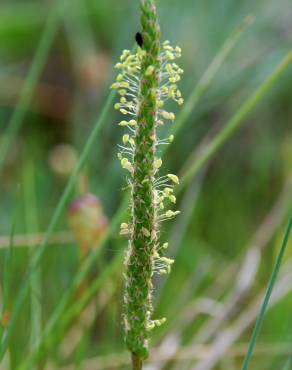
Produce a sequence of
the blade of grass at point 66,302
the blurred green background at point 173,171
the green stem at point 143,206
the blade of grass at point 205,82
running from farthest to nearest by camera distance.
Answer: the blurred green background at point 173,171
the blade of grass at point 205,82
the blade of grass at point 66,302
the green stem at point 143,206

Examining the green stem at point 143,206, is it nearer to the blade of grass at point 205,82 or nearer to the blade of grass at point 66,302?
the blade of grass at point 66,302

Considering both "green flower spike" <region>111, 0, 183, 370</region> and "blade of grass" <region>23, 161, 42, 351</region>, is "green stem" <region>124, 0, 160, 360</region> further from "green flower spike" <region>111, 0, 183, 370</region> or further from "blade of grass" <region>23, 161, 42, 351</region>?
"blade of grass" <region>23, 161, 42, 351</region>

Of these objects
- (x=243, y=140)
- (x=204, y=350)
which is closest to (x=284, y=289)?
(x=204, y=350)

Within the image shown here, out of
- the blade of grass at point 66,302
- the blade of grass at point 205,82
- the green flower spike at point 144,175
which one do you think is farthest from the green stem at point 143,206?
the blade of grass at point 205,82

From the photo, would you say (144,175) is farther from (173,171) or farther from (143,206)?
(173,171)

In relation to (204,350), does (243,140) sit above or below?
above

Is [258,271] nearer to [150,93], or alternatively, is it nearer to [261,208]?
[261,208]

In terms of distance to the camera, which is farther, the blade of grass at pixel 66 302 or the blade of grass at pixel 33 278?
the blade of grass at pixel 33 278

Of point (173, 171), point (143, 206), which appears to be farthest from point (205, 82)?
point (173, 171)

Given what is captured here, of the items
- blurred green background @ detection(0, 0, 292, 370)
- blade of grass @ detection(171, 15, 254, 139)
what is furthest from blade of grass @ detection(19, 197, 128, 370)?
blade of grass @ detection(171, 15, 254, 139)
